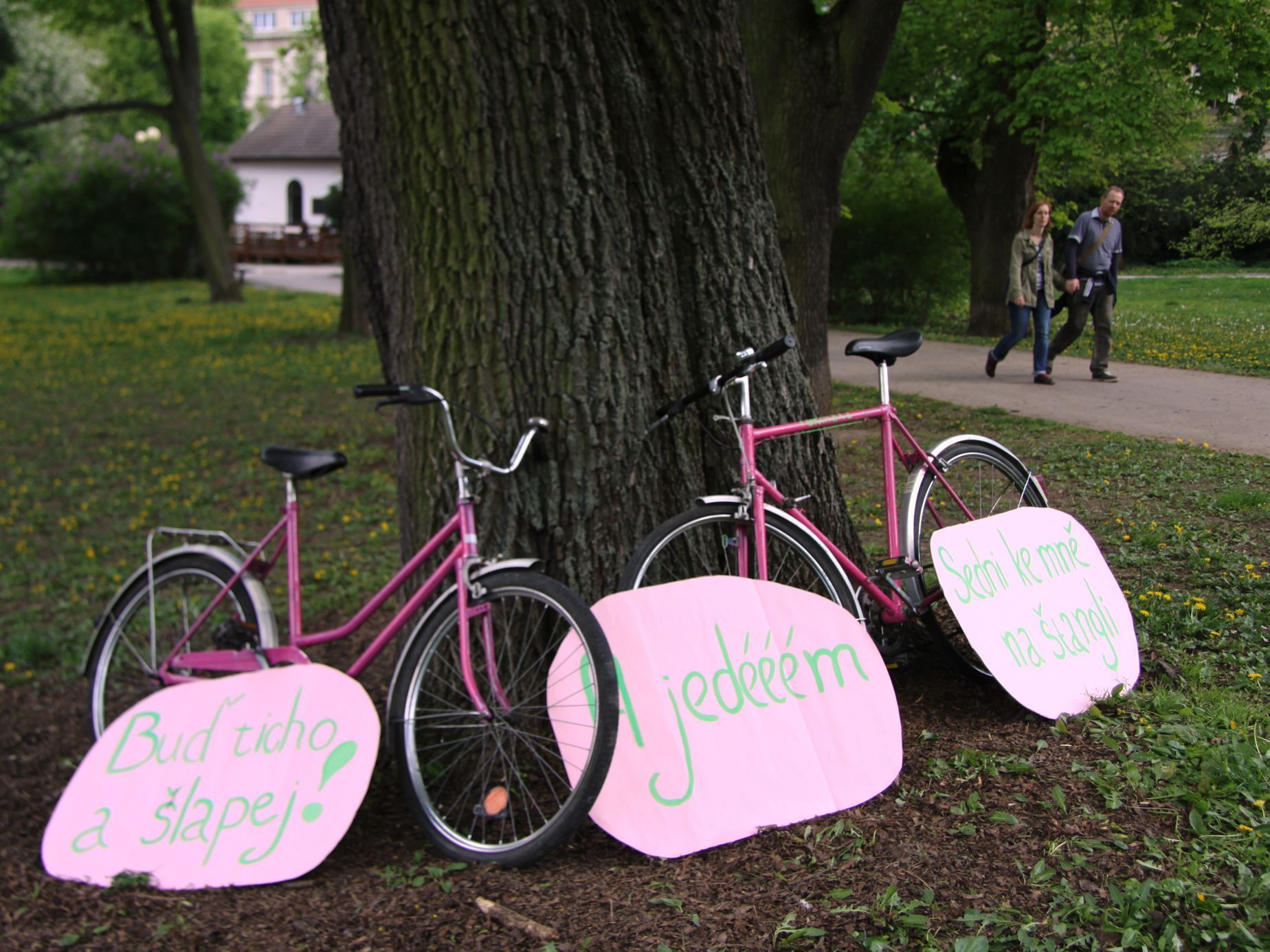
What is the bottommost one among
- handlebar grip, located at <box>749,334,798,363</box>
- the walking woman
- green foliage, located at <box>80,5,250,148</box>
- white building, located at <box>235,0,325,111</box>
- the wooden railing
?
handlebar grip, located at <box>749,334,798,363</box>

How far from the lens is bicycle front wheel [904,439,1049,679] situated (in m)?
3.81

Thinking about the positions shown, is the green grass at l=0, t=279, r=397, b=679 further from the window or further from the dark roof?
the dark roof

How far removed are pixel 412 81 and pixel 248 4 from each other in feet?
376

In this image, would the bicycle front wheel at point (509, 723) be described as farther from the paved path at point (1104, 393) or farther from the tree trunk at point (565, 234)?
the paved path at point (1104, 393)

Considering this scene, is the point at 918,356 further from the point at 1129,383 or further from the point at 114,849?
the point at 114,849

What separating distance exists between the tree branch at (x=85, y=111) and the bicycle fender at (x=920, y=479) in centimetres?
1981

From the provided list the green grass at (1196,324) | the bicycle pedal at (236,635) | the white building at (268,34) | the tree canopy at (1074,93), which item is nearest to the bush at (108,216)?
the bicycle pedal at (236,635)

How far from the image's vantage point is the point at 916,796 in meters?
3.12

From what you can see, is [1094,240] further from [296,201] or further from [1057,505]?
[296,201]

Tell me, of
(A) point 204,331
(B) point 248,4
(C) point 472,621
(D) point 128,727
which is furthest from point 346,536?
(B) point 248,4

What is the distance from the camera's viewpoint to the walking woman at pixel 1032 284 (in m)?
3.98

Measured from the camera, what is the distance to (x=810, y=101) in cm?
646

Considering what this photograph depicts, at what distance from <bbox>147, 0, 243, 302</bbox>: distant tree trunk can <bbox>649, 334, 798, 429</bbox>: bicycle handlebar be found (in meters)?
22.4

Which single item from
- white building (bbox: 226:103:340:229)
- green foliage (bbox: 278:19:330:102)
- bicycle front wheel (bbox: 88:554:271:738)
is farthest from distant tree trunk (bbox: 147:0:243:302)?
green foliage (bbox: 278:19:330:102)
